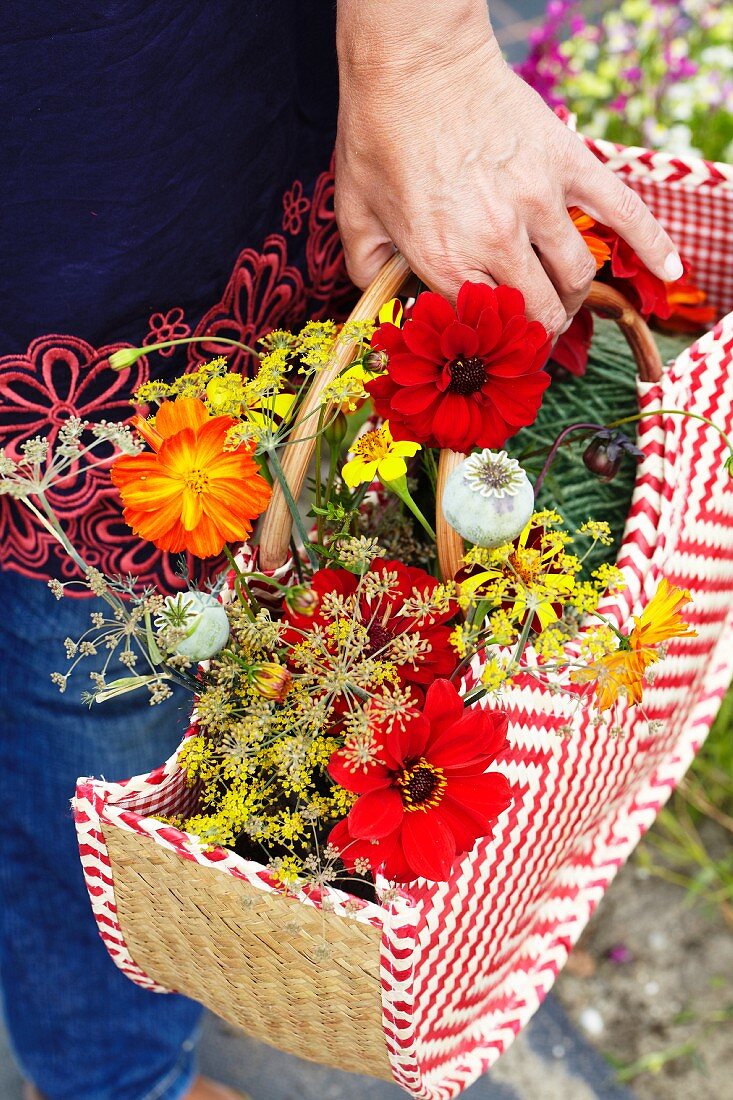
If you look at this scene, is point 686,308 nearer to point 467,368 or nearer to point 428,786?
point 467,368

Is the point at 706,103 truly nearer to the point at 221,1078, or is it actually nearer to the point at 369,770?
the point at 369,770

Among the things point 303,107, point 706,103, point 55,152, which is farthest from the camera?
point 706,103

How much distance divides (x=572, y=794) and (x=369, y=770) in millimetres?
214

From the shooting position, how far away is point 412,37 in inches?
24.5

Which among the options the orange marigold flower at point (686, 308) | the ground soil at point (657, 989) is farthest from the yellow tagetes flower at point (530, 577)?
the ground soil at point (657, 989)

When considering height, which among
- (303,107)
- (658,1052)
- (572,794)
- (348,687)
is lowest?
(658,1052)

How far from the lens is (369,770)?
1.79 feet

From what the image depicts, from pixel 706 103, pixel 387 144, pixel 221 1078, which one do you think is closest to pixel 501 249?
pixel 387 144

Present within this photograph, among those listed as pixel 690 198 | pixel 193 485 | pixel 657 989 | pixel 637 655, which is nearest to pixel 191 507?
pixel 193 485

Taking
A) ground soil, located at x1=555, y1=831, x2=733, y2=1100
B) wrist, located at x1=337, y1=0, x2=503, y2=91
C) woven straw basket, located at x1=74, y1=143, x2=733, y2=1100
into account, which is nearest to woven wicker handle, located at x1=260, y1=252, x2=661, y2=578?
woven straw basket, located at x1=74, y1=143, x2=733, y2=1100

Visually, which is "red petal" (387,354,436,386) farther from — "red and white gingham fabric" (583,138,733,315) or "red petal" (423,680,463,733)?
"red and white gingham fabric" (583,138,733,315)

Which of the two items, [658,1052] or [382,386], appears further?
[658,1052]

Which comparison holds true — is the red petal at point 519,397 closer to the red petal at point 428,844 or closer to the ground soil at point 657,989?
the red petal at point 428,844

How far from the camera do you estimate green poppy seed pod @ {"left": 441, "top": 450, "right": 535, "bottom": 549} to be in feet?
1.73
